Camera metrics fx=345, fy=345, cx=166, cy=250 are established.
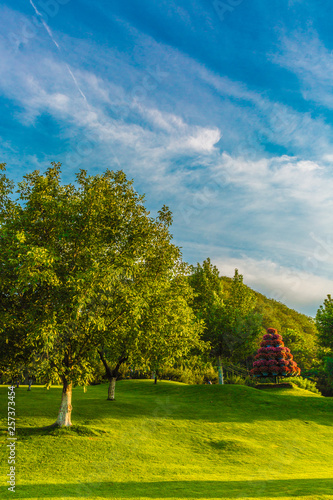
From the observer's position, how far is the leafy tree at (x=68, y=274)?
53.9ft

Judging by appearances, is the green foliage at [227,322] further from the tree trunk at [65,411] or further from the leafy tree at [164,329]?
the tree trunk at [65,411]

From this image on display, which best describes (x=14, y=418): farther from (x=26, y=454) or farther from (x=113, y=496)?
(x=113, y=496)

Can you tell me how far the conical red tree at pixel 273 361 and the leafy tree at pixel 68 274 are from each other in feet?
90.3

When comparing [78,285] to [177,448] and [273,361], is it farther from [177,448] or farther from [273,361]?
[273,361]

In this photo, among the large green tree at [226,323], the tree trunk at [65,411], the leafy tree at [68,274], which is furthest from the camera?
the large green tree at [226,323]

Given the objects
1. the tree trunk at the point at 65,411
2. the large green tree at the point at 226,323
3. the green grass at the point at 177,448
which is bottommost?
the green grass at the point at 177,448

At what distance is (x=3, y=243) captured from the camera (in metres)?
16.7

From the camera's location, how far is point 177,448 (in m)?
19.2

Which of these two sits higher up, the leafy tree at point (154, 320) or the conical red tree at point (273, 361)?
the leafy tree at point (154, 320)

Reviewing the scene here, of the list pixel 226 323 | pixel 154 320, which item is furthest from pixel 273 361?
pixel 154 320

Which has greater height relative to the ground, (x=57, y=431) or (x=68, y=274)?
(x=68, y=274)

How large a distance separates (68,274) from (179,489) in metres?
10.7

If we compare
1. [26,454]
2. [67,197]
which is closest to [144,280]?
[67,197]

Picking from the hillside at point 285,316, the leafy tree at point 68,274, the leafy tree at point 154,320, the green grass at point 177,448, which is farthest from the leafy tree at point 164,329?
the hillside at point 285,316
